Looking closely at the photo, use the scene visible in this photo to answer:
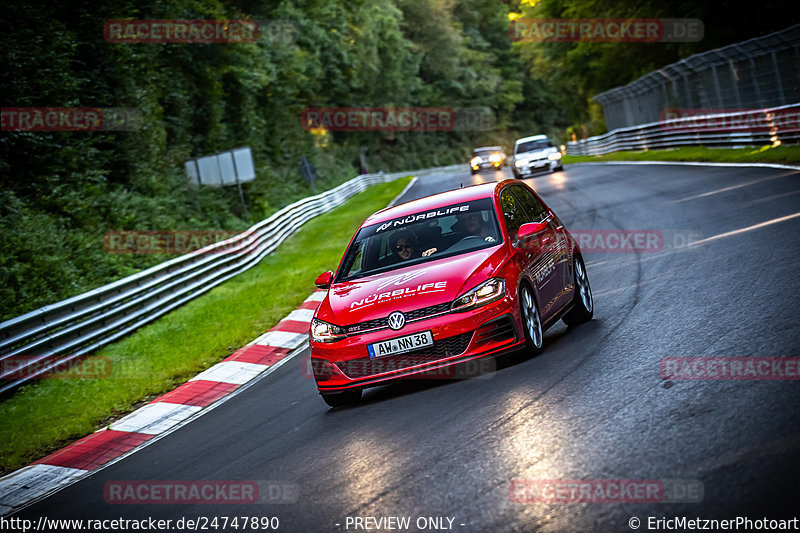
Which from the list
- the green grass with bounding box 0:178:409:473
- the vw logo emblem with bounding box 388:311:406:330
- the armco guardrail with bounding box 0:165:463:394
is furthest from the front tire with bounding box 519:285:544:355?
the armco guardrail with bounding box 0:165:463:394

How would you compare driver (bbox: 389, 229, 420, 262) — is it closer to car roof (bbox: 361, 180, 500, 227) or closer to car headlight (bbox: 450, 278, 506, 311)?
car roof (bbox: 361, 180, 500, 227)

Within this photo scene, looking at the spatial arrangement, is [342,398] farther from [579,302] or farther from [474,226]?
[579,302]

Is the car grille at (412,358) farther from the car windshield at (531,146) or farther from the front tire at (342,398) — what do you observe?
the car windshield at (531,146)

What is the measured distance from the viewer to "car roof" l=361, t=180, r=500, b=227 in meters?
8.70

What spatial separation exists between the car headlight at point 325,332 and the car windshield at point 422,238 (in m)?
0.76

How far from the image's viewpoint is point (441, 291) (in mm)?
7301

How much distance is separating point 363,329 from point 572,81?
5923cm

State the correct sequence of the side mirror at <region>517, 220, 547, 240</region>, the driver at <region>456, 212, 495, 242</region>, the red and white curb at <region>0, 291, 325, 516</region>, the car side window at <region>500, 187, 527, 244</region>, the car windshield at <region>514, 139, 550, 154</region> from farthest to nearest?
the car windshield at <region>514, 139, 550, 154</region>, the car side window at <region>500, 187, 527, 244</region>, the driver at <region>456, 212, 495, 242</region>, the side mirror at <region>517, 220, 547, 240</region>, the red and white curb at <region>0, 291, 325, 516</region>

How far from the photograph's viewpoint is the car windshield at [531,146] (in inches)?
1464

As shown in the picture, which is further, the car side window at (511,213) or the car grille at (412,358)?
the car side window at (511,213)

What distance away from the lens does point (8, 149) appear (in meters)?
19.7

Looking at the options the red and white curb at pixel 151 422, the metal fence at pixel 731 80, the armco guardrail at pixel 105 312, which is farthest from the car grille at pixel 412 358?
the metal fence at pixel 731 80

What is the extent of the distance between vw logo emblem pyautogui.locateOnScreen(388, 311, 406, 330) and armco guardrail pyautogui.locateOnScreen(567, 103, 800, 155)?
16.9 m

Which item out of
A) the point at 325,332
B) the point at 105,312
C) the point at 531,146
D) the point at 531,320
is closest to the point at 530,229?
the point at 531,320
